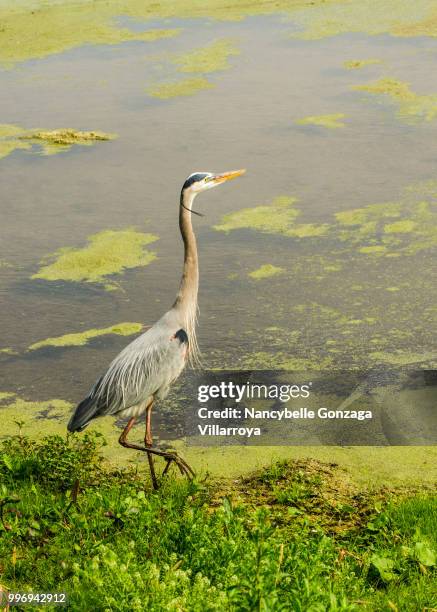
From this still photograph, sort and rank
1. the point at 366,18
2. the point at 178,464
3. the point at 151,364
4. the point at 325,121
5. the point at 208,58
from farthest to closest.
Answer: the point at 366,18, the point at 208,58, the point at 325,121, the point at 151,364, the point at 178,464

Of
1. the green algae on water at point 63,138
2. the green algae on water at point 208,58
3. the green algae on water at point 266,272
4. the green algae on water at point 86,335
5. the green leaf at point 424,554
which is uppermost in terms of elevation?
the green algae on water at point 208,58

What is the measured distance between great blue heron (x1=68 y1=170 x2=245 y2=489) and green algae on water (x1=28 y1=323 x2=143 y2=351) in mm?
1253

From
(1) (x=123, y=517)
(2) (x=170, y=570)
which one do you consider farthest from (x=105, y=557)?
(1) (x=123, y=517)

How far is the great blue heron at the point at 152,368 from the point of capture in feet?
12.6

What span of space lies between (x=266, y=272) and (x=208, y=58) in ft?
22.1

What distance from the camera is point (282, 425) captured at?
4340 millimetres

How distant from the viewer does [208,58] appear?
11898 mm

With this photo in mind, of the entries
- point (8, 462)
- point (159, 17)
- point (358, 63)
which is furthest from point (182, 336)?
point (159, 17)

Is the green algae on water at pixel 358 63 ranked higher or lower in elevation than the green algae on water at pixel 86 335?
higher

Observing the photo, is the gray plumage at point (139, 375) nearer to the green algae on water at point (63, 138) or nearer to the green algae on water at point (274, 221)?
the green algae on water at point (274, 221)

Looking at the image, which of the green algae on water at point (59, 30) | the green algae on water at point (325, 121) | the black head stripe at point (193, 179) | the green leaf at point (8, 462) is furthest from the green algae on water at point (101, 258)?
the green algae on water at point (59, 30)

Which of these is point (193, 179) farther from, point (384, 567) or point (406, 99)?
point (406, 99)

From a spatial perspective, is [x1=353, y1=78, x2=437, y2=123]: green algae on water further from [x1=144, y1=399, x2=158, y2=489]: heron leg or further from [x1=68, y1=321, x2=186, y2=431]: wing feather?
[x1=144, y1=399, x2=158, y2=489]: heron leg

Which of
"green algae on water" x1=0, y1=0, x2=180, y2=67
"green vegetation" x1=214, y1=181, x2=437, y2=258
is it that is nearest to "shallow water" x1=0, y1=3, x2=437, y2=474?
"green vegetation" x1=214, y1=181, x2=437, y2=258
